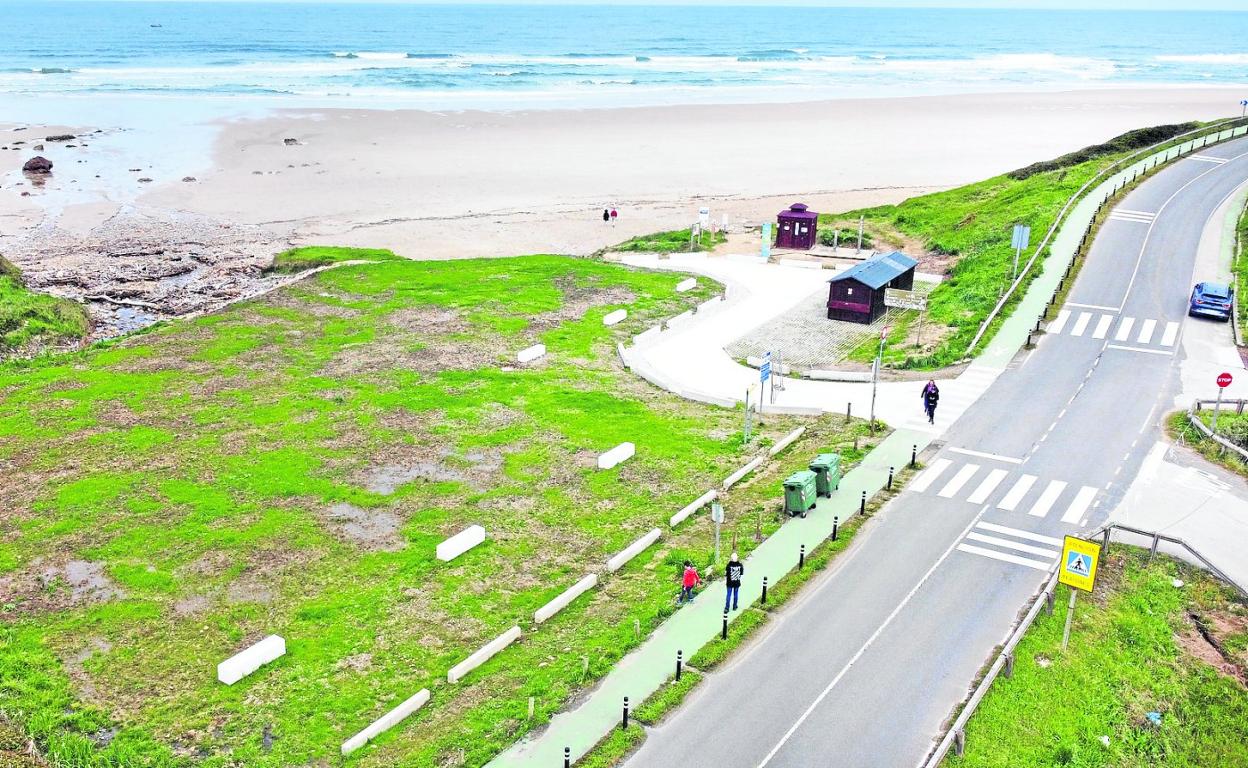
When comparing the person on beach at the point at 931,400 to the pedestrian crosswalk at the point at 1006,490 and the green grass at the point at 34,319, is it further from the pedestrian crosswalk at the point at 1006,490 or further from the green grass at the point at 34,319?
the green grass at the point at 34,319

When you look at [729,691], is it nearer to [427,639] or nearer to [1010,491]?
[427,639]

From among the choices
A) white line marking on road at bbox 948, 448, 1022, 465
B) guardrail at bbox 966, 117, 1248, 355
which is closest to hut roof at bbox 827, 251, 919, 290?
guardrail at bbox 966, 117, 1248, 355

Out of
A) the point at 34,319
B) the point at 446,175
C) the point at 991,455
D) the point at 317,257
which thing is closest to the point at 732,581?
the point at 991,455

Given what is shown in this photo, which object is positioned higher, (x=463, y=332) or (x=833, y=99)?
(x=833, y=99)

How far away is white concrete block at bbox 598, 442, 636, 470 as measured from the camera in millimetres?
28594

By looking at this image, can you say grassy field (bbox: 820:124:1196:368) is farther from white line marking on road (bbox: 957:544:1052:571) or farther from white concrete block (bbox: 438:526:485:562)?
white concrete block (bbox: 438:526:485:562)

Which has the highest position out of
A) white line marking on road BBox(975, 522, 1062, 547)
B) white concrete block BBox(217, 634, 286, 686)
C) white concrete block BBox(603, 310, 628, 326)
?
white concrete block BBox(603, 310, 628, 326)

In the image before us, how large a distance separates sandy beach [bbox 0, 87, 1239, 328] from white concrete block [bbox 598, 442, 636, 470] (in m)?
27.2

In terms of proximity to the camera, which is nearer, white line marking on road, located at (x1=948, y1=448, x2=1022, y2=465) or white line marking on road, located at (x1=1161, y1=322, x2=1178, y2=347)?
white line marking on road, located at (x1=948, y1=448, x2=1022, y2=465)

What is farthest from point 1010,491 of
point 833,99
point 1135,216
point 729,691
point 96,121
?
point 833,99

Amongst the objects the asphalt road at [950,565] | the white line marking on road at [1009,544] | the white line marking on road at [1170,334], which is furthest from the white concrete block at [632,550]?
the white line marking on road at [1170,334]

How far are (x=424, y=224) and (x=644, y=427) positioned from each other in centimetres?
3562

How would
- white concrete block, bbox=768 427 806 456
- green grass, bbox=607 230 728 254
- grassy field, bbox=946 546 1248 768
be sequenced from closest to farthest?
1. grassy field, bbox=946 546 1248 768
2. white concrete block, bbox=768 427 806 456
3. green grass, bbox=607 230 728 254

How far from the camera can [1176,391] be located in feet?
109
